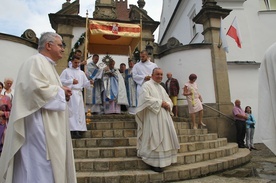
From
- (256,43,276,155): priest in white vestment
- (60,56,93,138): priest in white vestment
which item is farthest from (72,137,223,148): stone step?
(256,43,276,155): priest in white vestment

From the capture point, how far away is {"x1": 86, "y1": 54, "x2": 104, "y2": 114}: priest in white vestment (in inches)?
304

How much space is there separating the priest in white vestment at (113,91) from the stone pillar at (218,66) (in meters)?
3.65

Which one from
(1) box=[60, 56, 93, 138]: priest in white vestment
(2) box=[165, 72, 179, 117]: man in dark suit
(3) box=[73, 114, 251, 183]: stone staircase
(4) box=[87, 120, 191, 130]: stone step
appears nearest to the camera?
(3) box=[73, 114, 251, 183]: stone staircase

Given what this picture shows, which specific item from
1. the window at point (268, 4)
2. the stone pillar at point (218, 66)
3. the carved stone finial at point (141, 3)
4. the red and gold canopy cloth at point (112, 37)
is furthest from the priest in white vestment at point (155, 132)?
the window at point (268, 4)

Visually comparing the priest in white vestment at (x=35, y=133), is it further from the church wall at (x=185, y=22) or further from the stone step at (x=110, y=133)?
the church wall at (x=185, y=22)

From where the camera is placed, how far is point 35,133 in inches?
82.6

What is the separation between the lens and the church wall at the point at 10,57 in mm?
7426

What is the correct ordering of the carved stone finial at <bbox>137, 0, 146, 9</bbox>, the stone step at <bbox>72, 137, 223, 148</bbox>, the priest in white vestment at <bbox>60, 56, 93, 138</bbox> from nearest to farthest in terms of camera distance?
the stone step at <bbox>72, 137, 223, 148</bbox>, the priest in white vestment at <bbox>60, 56, 93, 138</bbox>, the carved stone finial at <bbox>137, 0, 146, 9</bbox>

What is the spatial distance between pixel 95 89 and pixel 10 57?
3143 millimetres

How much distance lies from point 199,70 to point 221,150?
4.20 metres

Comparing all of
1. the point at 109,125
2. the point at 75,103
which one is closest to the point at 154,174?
the point at 109,125

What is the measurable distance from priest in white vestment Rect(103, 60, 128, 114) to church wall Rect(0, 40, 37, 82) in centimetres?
313

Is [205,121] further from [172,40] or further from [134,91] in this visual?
[172,40]

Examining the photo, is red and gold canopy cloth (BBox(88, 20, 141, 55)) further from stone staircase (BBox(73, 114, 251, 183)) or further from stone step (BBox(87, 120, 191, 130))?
stone staircase (BBox(73, 114, 251, 183))
